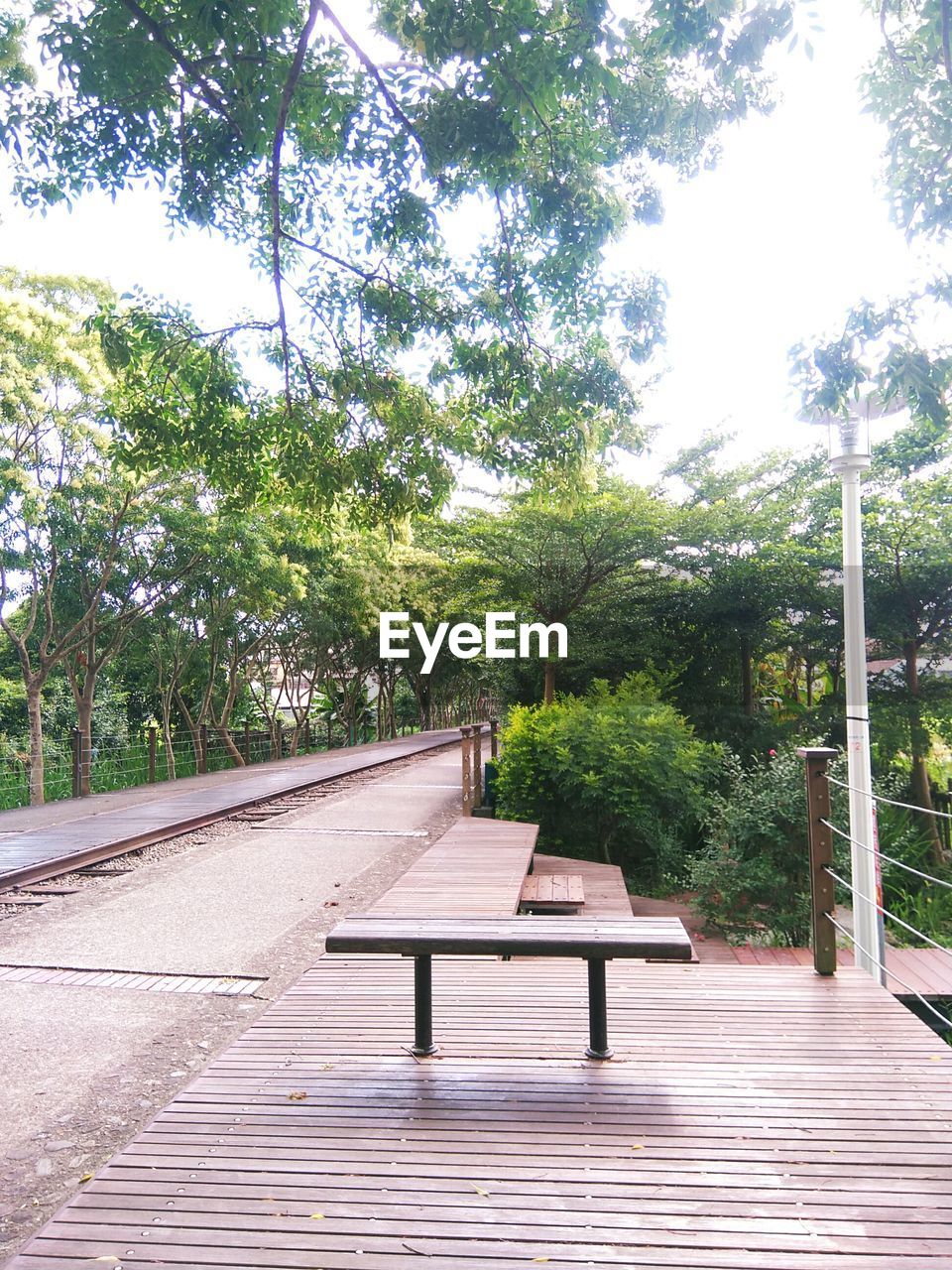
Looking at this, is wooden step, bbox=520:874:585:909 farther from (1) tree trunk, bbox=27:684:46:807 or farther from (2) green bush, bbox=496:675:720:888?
(1) tree trunk, bbox=27:684:46:807

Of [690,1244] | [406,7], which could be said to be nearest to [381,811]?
[406,7]

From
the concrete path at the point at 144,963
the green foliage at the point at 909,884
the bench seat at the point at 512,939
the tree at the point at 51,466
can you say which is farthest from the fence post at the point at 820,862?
the tree at the point at 51,466

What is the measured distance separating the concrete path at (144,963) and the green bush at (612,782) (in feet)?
4.07

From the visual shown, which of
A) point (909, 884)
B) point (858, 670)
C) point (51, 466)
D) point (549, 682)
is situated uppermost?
point (51, 466)

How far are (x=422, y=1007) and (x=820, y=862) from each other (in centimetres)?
205

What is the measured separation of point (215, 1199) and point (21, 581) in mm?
12715

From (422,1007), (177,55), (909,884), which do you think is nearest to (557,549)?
(909,884)

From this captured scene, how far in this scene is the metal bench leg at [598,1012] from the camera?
340 cm

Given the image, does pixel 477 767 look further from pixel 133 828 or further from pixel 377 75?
pixel 377 75

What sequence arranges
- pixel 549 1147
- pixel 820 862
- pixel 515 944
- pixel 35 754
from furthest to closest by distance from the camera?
pixel 35 754
pixel 820 862
pixel 515 944
pixel 549 1147

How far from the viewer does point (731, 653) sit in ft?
50.2

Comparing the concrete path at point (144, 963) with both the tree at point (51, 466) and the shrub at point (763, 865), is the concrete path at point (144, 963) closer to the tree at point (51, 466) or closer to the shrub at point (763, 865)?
the shrub at point (763, 865)

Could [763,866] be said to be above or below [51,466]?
below

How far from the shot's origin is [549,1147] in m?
2.73
